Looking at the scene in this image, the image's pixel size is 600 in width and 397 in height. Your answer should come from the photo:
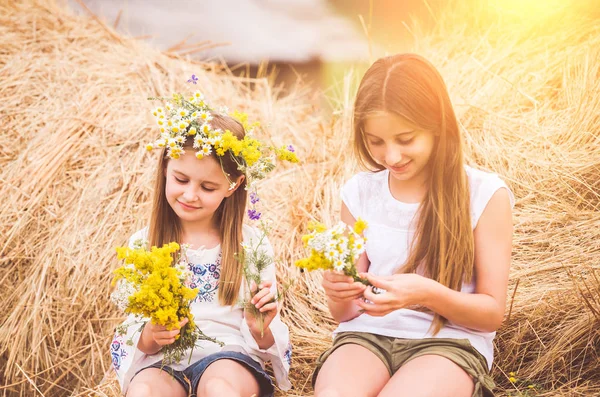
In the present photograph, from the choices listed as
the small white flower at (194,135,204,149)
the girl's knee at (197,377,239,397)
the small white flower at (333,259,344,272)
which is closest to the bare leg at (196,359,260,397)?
the girl's knee at (197,377,239,397)

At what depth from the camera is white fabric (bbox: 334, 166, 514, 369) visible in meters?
1.91

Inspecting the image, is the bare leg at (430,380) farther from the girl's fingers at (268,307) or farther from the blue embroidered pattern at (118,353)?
the blue embroidered pattern at (118,353)

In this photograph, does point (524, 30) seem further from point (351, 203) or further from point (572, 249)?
point (351, 203)

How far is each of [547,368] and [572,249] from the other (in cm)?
64

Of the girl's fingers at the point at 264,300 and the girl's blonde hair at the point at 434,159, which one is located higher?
the girl's blonde hair at the point at 434,159

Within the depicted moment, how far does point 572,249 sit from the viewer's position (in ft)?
8.46

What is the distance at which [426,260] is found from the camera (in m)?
1.94

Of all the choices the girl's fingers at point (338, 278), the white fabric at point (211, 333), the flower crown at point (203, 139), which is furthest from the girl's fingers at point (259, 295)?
the flower crown at point (203, 139)

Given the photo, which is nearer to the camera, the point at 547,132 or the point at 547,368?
the point at 547,368

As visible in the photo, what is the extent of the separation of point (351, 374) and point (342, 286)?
31 cm

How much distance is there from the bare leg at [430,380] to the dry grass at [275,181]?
1.78 ft

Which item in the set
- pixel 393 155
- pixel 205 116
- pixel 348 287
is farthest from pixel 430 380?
pixel 205 116

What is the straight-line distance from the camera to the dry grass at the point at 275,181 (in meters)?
2.41

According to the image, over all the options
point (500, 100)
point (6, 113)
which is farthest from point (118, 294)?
point (500, 100)
